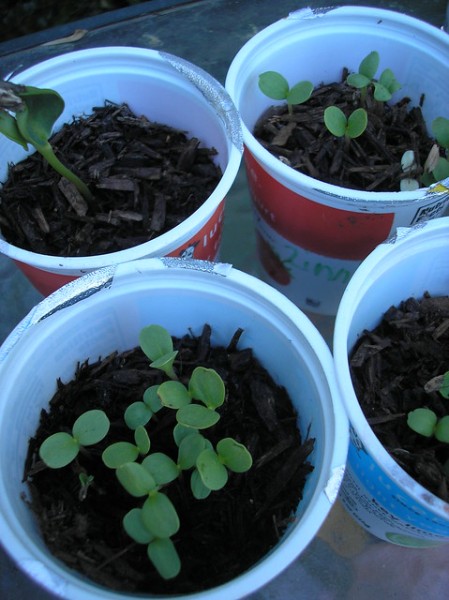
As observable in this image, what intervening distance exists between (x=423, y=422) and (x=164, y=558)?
36 cm

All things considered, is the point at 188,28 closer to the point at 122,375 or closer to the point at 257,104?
the point at 257,104

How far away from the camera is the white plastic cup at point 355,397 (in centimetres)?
67

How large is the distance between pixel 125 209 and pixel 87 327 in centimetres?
25

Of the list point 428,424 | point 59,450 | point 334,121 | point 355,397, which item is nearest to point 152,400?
point 59,450

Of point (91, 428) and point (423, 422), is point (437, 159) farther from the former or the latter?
point (91, 428)

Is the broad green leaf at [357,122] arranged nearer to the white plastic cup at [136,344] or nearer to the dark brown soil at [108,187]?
the dark brown soil at [108,187]

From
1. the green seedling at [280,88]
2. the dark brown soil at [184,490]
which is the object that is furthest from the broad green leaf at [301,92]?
the dark brown soil at [184,490]

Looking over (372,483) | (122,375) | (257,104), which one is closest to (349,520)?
(372,483)

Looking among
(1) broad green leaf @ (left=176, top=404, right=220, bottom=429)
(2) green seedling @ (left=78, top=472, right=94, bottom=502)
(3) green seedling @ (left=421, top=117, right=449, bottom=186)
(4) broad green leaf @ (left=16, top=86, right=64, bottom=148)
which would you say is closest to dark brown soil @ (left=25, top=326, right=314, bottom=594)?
(2) green seedling @ (left=78, top=472, right=94, bottom=502)

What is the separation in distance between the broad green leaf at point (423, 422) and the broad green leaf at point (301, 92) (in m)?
0.56

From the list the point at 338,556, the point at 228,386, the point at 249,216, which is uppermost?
the point at 228,386

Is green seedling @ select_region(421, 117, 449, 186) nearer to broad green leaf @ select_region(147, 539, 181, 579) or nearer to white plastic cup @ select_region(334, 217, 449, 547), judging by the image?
white plastic cup @ select_region(334, 217, 449, 547)

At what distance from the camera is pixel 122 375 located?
830 millimetres

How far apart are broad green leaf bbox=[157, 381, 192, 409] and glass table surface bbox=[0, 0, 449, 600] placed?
0.49m
